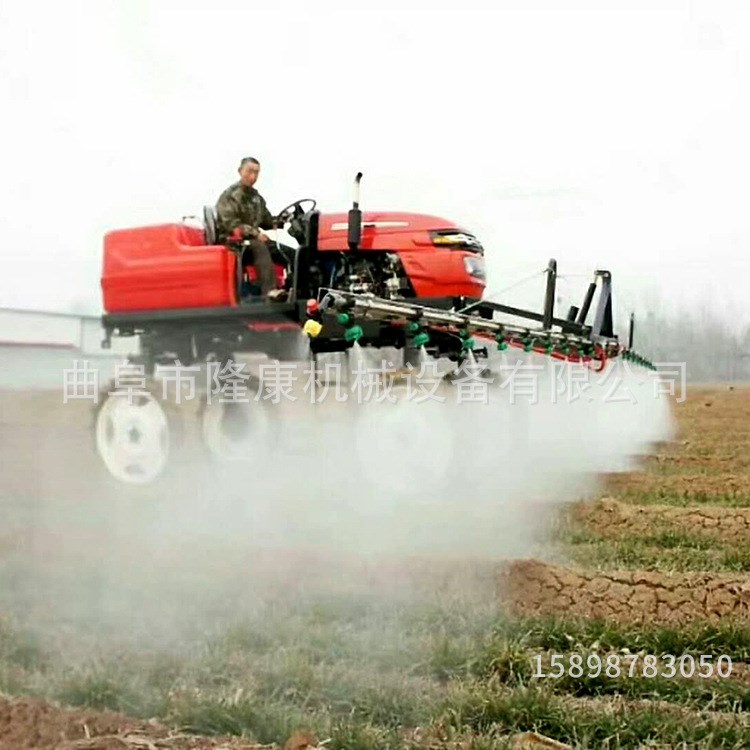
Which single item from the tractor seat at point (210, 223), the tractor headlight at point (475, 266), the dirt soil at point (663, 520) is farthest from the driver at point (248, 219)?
the dirt soil at point (663, 520)

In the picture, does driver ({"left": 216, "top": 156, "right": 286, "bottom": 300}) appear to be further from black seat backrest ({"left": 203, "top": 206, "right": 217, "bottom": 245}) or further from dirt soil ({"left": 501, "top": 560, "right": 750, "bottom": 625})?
dirt soil ({"left": 501, "top": 560, "right": 750, "bottom": 625})

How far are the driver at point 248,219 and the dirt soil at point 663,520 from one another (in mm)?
3121

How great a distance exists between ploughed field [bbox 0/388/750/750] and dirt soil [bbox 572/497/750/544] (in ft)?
0.10

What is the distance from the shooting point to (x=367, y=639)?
5.48 metres

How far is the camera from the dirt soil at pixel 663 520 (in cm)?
845

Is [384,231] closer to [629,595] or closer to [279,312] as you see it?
[279,312]

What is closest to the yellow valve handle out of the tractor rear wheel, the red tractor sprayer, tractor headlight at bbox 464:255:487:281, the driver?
the red tractor sprayer

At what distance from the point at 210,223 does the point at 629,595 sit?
4015 mm

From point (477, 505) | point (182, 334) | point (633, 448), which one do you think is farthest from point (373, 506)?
point (633, 448)

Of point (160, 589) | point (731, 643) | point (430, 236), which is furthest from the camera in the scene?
point (430, 236)

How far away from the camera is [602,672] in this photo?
16.3 ft

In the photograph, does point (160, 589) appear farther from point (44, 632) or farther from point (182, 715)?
point (182, 715)

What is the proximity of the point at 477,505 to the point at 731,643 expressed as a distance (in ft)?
11.2

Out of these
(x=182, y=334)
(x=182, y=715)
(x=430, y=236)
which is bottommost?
(x=182, y=715)
